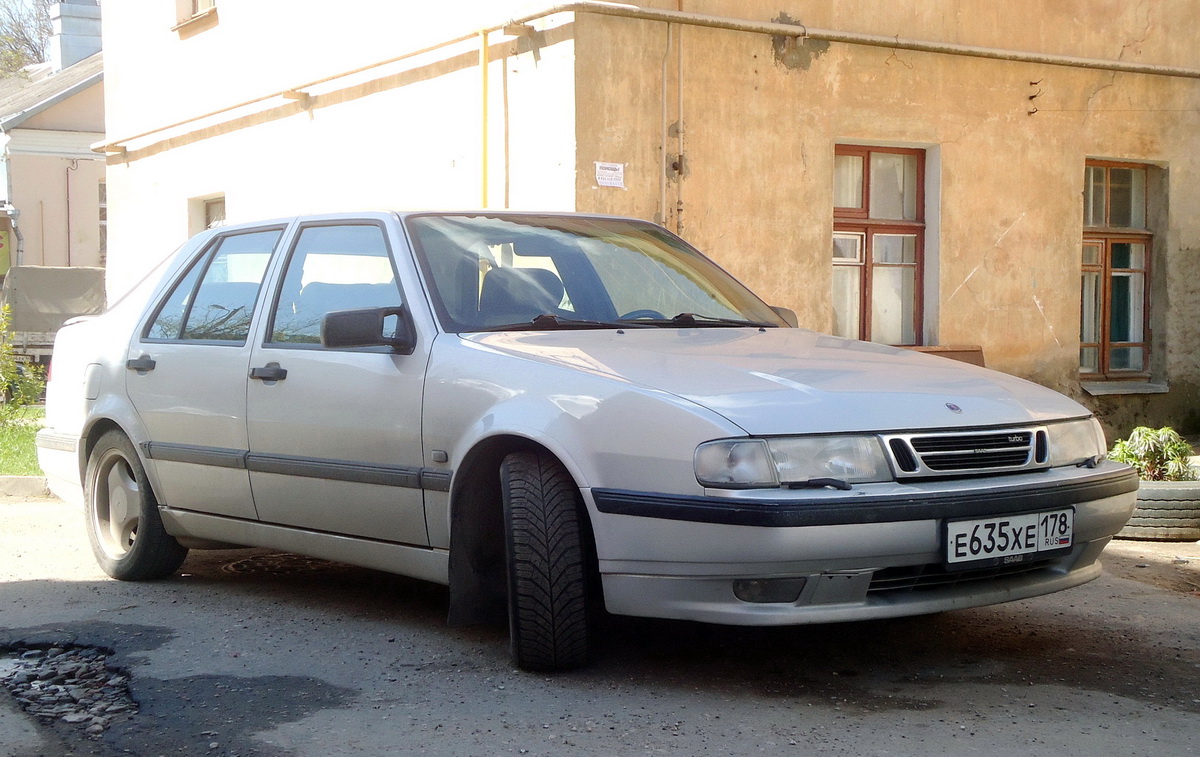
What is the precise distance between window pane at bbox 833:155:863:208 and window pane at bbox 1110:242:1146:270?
9.76ft

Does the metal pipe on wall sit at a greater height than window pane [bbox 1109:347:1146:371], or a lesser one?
greater

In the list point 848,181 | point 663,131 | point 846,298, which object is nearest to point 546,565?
point 663,131

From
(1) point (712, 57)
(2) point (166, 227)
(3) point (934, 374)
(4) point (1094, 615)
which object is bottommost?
(4) point (1094, 615)

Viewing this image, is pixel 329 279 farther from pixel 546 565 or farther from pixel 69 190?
pixel 69 190

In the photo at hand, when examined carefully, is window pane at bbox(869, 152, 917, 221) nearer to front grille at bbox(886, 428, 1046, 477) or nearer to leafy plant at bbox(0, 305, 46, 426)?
leafy plant at bbox(0, 305, 46, 426)

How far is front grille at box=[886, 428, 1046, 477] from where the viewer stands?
398 cm

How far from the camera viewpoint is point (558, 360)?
14.2 feet

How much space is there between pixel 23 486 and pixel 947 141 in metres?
7.64

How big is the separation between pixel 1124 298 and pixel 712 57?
17.0 feet

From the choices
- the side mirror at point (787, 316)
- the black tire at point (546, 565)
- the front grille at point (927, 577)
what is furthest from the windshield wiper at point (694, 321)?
the front grille at point (927, 577)

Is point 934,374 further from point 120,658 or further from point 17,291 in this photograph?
point 17,291

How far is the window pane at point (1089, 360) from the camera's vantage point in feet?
42.9

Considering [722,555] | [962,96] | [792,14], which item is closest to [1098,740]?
[722,555]

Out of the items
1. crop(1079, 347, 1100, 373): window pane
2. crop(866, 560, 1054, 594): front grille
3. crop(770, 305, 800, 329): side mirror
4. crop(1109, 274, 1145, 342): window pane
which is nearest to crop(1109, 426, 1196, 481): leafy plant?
crop(770, 305, 800, 329): side mirror
